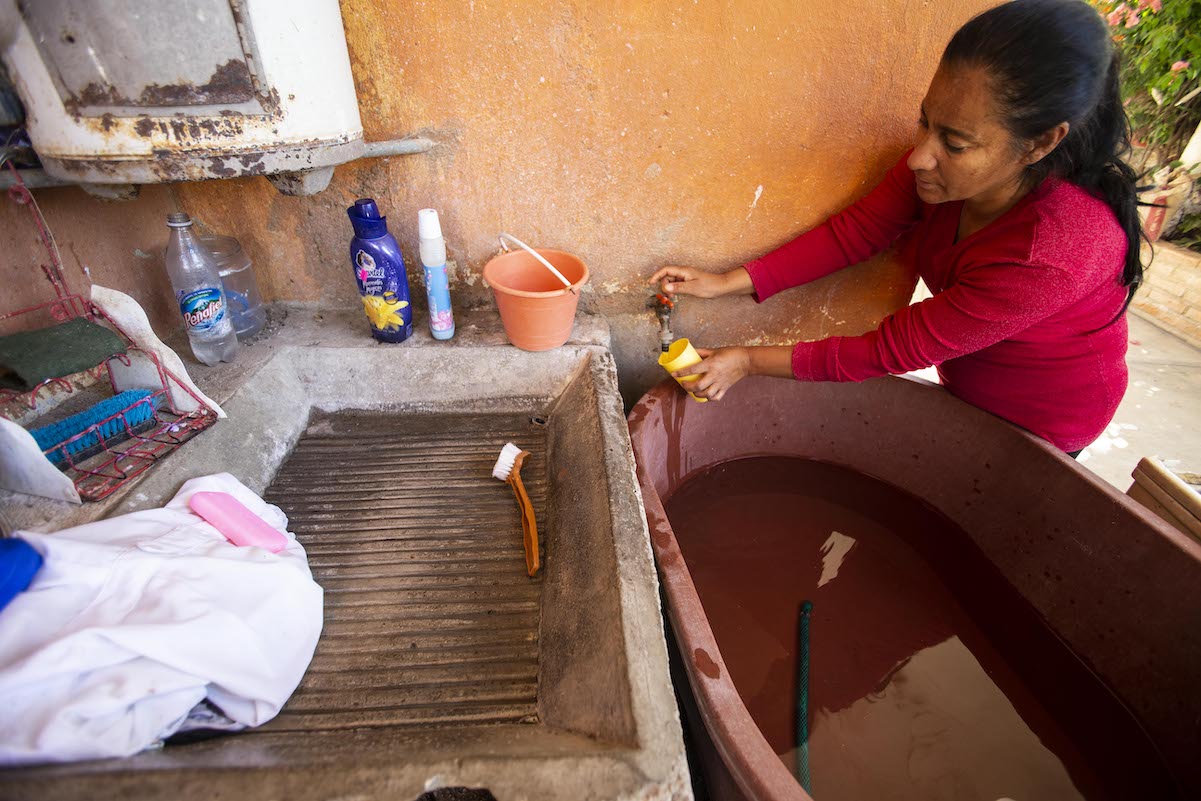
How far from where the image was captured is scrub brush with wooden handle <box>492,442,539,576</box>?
Result: 1.09m

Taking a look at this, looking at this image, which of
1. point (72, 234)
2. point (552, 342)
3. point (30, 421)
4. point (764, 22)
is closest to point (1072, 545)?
point (552, 342)

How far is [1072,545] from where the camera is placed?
1.38m

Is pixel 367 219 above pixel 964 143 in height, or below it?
below

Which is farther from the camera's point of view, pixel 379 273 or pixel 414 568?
pixel 379 273

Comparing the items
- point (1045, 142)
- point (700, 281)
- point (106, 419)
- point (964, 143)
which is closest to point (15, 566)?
point (106, 419)

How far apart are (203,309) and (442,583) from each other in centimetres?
84

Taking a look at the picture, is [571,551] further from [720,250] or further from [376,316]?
[720,250]

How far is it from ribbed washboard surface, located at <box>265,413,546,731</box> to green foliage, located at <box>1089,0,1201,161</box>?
5456mm

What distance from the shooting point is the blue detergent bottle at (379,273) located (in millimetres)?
1329

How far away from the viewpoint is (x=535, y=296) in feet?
4.26

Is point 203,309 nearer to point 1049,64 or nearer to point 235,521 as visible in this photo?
point 235,521

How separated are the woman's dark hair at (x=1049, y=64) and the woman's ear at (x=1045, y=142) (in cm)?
1

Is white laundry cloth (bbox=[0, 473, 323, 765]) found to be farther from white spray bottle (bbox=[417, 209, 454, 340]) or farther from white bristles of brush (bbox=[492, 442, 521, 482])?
white spray bottle (bbox=[417, 209, 454, 340])

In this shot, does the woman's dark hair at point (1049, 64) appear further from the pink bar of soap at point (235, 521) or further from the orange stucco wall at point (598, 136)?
the pink bar of soap at point (235, 521)
